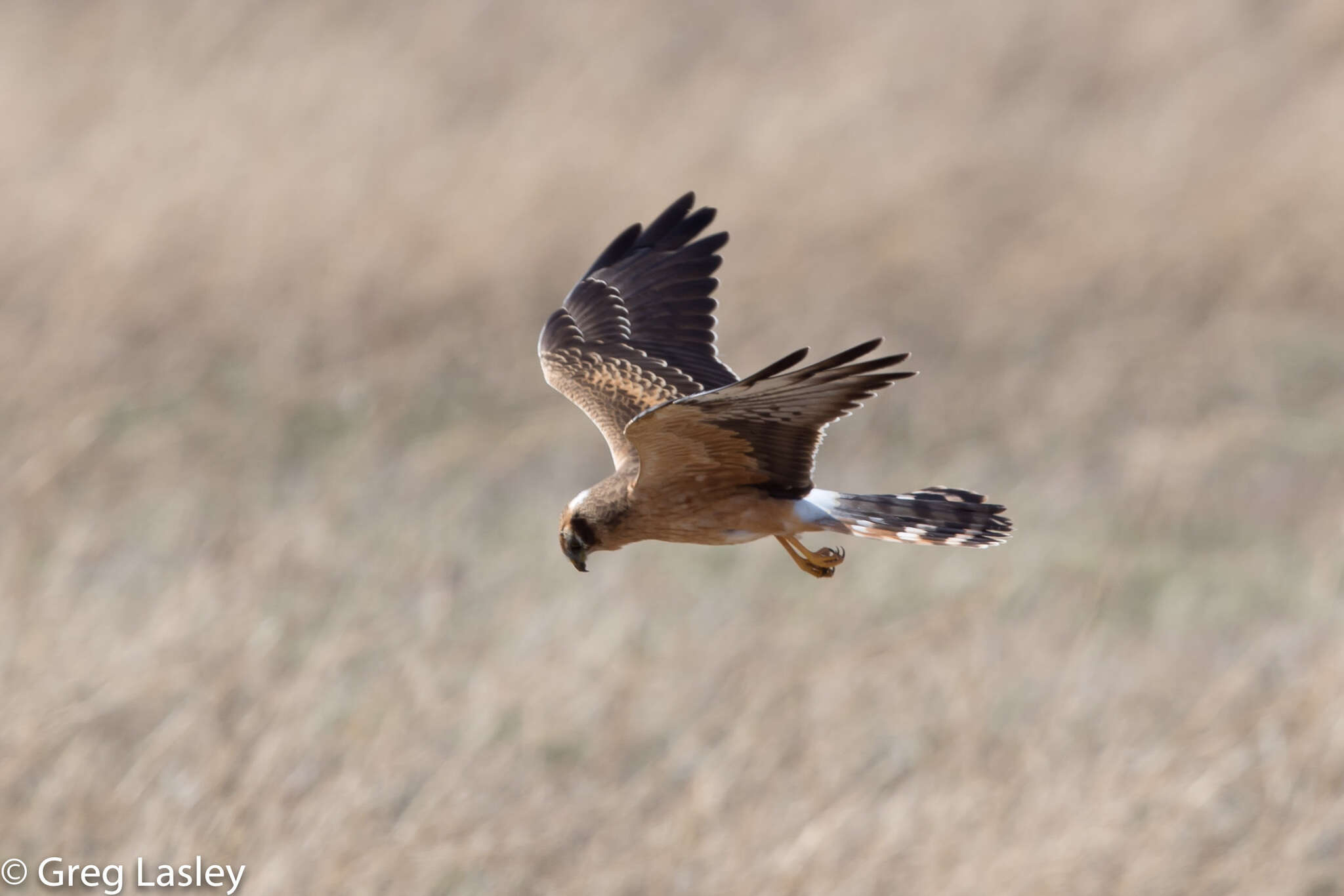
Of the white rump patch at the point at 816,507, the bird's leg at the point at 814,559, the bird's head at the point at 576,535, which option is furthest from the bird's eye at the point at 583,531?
the white rump patch at the point at 816,507

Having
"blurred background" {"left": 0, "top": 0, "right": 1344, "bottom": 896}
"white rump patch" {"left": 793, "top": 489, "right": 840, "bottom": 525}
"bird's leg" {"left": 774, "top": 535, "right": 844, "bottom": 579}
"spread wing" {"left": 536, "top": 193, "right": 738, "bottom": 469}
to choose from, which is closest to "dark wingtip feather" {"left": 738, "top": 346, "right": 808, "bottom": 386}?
"bird's leg" {"left": 774, "top": 535, "right": 844, "bottom": 579}

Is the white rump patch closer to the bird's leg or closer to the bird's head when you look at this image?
the bird's leg

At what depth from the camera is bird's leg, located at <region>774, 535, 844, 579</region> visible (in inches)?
79.1

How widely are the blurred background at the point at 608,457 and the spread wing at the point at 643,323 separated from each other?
1.32 m

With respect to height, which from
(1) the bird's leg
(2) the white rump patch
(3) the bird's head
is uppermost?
(2) the white rump patch

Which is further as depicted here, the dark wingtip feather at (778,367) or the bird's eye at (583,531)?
the bird's eye at (583,531)

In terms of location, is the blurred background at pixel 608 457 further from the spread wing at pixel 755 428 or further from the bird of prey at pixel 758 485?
the spread wing at pixel 755 428

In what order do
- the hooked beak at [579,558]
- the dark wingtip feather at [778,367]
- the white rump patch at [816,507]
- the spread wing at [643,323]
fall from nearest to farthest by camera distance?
1. the dark wingtip feather at [778,367]
2. the hooked beak at [579,558]
3. the white rump patch at [816,507]
4. the spread wing at [643,323]

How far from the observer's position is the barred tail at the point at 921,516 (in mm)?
2293

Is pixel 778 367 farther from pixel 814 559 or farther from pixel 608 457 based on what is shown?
pixel 608 457

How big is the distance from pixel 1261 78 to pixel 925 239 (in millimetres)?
3469

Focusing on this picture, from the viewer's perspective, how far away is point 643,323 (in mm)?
3457

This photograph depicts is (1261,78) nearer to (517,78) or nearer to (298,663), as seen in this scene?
(517,78)

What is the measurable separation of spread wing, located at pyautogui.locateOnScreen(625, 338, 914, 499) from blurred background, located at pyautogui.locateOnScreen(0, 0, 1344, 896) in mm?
2242
